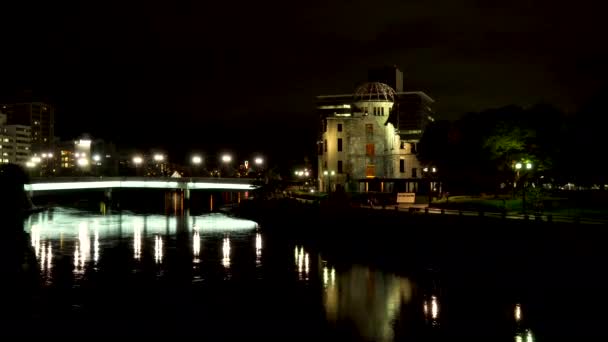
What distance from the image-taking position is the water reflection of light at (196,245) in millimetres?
43472

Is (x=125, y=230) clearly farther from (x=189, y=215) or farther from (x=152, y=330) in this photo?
(x=152, y=330)

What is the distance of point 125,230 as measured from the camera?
63.4 m

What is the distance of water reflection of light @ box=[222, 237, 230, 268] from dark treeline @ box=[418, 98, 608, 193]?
2949cm

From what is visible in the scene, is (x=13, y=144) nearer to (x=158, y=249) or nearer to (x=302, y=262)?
(x=158, y=249)

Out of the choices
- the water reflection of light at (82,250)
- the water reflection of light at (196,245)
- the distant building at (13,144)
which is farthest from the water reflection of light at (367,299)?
the distant building at (13,144)

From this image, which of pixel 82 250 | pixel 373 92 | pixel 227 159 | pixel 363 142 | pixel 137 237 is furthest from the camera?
pixel 227 159

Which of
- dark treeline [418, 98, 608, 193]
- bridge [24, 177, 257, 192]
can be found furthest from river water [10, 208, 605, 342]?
bridge [24, 177, 257, 192]

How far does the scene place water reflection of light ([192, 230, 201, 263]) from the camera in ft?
143

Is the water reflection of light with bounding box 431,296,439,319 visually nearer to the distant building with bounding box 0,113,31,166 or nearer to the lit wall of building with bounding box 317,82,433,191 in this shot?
the lit wall of building with bounding box 317,82,433,191

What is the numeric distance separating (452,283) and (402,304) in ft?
17.1

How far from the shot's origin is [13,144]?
190750 millimetres

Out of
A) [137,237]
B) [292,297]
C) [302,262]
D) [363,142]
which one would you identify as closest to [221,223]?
[137,237]

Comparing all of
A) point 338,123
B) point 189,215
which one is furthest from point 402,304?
point 338,123

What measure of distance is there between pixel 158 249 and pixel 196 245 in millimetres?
3627
